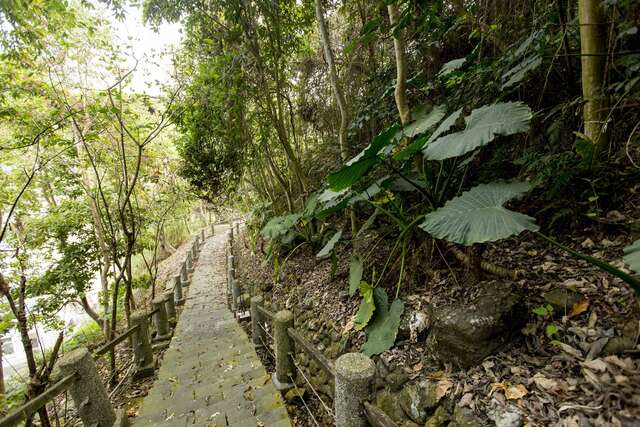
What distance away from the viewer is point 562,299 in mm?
1661

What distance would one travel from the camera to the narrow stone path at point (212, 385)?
2494 mm

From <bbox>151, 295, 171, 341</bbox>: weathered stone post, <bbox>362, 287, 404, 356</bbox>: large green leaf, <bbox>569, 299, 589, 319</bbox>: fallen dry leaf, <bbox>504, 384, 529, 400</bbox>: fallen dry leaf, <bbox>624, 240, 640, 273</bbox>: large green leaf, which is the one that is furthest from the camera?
<bbox>151, 295, 171, 341</bbox>: weathered stone post

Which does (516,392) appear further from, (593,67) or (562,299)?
(593,67)

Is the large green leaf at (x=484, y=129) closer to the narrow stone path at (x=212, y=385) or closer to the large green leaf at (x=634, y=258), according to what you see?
the large green leaf at (x=634, y=258)

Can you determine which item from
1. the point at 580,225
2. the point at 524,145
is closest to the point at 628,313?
the point at 580,225

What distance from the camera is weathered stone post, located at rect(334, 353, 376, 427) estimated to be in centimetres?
147

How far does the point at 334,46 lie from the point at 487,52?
9.95 feet

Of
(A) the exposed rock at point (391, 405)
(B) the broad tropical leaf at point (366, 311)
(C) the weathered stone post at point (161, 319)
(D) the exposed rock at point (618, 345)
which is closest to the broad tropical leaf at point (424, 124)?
(B) the broad tropical leaf at point (366, 311)

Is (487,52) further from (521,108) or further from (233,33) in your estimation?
(233,33)

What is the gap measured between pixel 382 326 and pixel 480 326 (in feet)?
2.41

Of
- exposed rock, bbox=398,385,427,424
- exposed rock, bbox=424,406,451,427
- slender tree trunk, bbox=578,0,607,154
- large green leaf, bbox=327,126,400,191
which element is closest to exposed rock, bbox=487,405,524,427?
exposed rock, bbox=424,406,451,427

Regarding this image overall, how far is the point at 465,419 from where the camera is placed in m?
1.47

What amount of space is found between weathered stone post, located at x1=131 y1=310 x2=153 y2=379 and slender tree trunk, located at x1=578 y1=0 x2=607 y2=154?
492 centimetres

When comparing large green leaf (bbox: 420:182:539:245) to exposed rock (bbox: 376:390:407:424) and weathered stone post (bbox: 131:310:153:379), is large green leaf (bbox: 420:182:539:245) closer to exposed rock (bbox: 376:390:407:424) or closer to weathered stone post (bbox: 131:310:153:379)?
exposed rock (bbox: 376:390:407:424)
